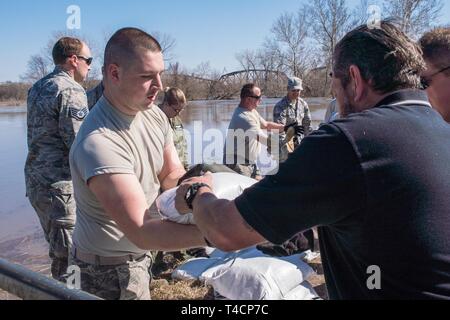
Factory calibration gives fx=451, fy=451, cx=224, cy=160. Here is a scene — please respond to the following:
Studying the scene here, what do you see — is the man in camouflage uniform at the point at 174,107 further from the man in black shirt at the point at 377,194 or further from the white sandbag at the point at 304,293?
the man in black shirt at the point at 377,194

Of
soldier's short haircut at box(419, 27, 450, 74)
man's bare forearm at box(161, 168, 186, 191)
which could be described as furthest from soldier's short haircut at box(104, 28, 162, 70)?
soldier's short haircut at box(419, 27, 450, 74)

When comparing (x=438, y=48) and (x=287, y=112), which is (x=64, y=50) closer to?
(x=438, y=48)

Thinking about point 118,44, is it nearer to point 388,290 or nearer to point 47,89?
point 388,290

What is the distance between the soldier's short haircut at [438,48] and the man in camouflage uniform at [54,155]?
2.61 m

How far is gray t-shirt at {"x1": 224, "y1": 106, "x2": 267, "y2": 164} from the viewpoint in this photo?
249 inches

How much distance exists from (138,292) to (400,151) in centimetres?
158

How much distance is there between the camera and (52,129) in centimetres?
376

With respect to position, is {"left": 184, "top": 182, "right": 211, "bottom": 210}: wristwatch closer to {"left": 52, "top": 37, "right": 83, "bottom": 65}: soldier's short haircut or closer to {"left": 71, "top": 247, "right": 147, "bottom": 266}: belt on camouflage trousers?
{"left": 71, "top": 247, "right": 147, "bottom": 266}: belt on camouflage trousers

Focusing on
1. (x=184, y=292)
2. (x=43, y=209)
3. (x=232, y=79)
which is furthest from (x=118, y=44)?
(x=232, y=79)

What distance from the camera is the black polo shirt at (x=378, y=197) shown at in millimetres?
1267

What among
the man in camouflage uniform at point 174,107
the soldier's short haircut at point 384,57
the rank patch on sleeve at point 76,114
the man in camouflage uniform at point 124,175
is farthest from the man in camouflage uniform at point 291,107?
the soldier's short haircut at point 384,57

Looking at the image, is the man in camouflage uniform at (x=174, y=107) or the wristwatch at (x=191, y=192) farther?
the man in camouflage uniform at (x=174, y=107)
